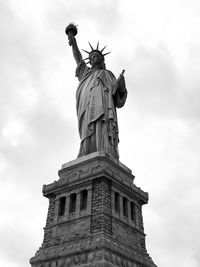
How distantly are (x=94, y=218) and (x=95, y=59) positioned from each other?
1406cm

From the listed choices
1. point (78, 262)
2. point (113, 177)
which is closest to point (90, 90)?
point (113, 177)

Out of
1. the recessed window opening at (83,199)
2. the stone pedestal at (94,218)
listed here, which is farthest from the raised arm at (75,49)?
the recessed window opening at (83,199)

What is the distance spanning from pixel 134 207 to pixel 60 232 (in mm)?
4873

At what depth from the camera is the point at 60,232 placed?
65.8 feet

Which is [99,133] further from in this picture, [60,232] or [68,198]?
[60,232]

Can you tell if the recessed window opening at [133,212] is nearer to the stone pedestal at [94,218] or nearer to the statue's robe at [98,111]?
the stone pedestal at [94,218]

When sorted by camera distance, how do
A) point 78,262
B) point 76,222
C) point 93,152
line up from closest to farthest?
point 78,262 → point 76,222 → point 93,152

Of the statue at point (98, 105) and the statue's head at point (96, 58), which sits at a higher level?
the statue's head at point (96, 58)

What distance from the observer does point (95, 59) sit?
28.8m

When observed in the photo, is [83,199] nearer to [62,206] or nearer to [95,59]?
[62,206]

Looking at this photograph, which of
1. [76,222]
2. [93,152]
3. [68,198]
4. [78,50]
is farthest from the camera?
[78,50]

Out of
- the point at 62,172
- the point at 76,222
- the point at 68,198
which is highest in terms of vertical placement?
the point at 62,172

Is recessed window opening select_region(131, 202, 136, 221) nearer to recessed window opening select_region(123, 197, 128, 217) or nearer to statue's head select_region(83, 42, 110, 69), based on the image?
recessed window opening select_region(123, 197, 128, 217)

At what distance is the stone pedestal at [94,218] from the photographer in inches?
711
